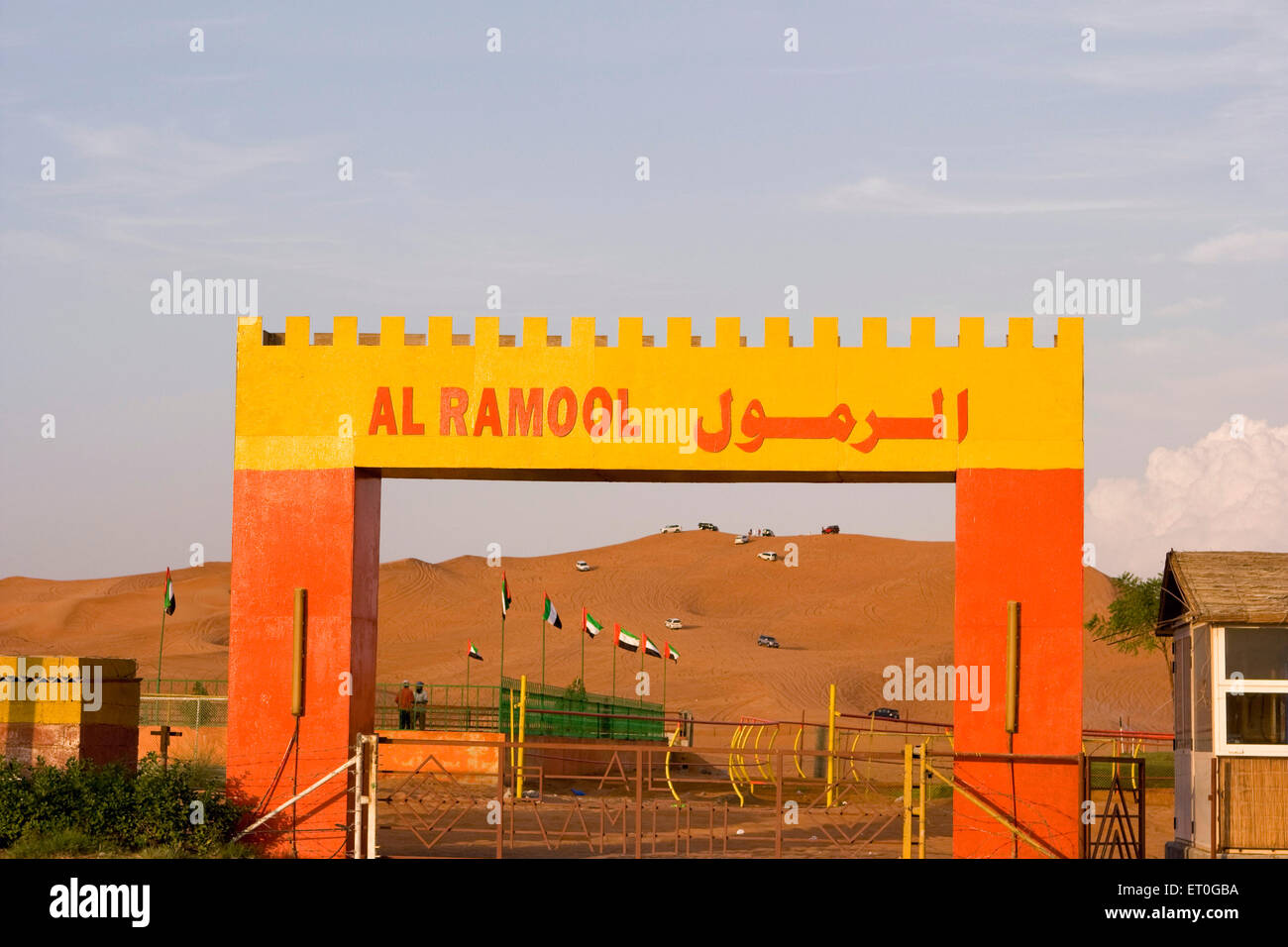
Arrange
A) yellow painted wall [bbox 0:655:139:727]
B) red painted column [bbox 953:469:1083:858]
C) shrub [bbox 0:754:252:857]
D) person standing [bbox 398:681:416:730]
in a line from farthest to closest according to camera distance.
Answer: person standing [bbox 398:681:416:730]
yellow painted wall [bbox 0:655:139:727]
red painted column [bbox 953:469:1083:858]
shrub [bbox 0:754:252:857]

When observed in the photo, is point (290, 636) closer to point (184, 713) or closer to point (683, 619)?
point (184, 713)

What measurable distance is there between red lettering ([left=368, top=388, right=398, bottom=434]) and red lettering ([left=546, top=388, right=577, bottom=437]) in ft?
7.11

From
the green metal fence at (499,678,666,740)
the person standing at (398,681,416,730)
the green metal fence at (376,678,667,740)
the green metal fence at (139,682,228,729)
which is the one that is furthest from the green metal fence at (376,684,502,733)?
the green metal fence at (139,682,228,729)

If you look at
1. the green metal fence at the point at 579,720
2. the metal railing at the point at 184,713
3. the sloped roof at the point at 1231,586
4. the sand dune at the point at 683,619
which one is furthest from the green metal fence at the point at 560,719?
the sloped roof at the point at 1231,586

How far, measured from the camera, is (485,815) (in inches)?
1044

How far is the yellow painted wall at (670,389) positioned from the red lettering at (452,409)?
87mm

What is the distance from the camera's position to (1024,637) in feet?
64.2

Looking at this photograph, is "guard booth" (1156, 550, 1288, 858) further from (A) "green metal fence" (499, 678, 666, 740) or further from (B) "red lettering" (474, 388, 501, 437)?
(A) "green metal fence" (499, 678, 666, 740)

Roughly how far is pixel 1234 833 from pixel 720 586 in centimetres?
7722

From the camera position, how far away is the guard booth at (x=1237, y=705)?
1797 cm

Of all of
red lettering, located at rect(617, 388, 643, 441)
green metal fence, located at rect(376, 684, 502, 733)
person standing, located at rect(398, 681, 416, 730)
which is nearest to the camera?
red lettering, located at rect(617, 388, 643, 441)

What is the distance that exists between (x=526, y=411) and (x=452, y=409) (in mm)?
1041

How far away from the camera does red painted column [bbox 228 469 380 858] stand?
1995 cm
